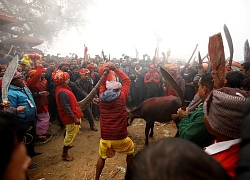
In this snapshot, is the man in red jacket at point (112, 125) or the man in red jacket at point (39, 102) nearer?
the man in red jacket at point (112, 125)

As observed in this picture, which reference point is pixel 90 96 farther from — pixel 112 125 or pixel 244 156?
pixel 244 156

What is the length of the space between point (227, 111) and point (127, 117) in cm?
328

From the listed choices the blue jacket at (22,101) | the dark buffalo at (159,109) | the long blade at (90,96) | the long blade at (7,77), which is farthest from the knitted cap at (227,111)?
the dark buffalo at (159,109)

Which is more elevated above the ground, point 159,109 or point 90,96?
point 90,96

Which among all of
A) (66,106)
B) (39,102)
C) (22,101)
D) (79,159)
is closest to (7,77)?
(22,101)

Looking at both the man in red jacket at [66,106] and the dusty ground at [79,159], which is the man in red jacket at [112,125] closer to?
the dusty ground at [79,159]

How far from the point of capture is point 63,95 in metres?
3.96

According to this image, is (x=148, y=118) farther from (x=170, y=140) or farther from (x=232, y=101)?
(x=170, y=140)

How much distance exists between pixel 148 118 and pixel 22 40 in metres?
15.1

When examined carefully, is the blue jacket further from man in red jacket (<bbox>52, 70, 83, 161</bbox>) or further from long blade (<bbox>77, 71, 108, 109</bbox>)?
long blade (<bbox>77, 71, 108, 109</bbox>)

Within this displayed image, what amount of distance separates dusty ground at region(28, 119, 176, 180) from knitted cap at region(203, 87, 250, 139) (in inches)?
117

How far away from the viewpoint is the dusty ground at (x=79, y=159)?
3.83 m

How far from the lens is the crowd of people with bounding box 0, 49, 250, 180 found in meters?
0.77

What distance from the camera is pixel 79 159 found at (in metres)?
4.45
